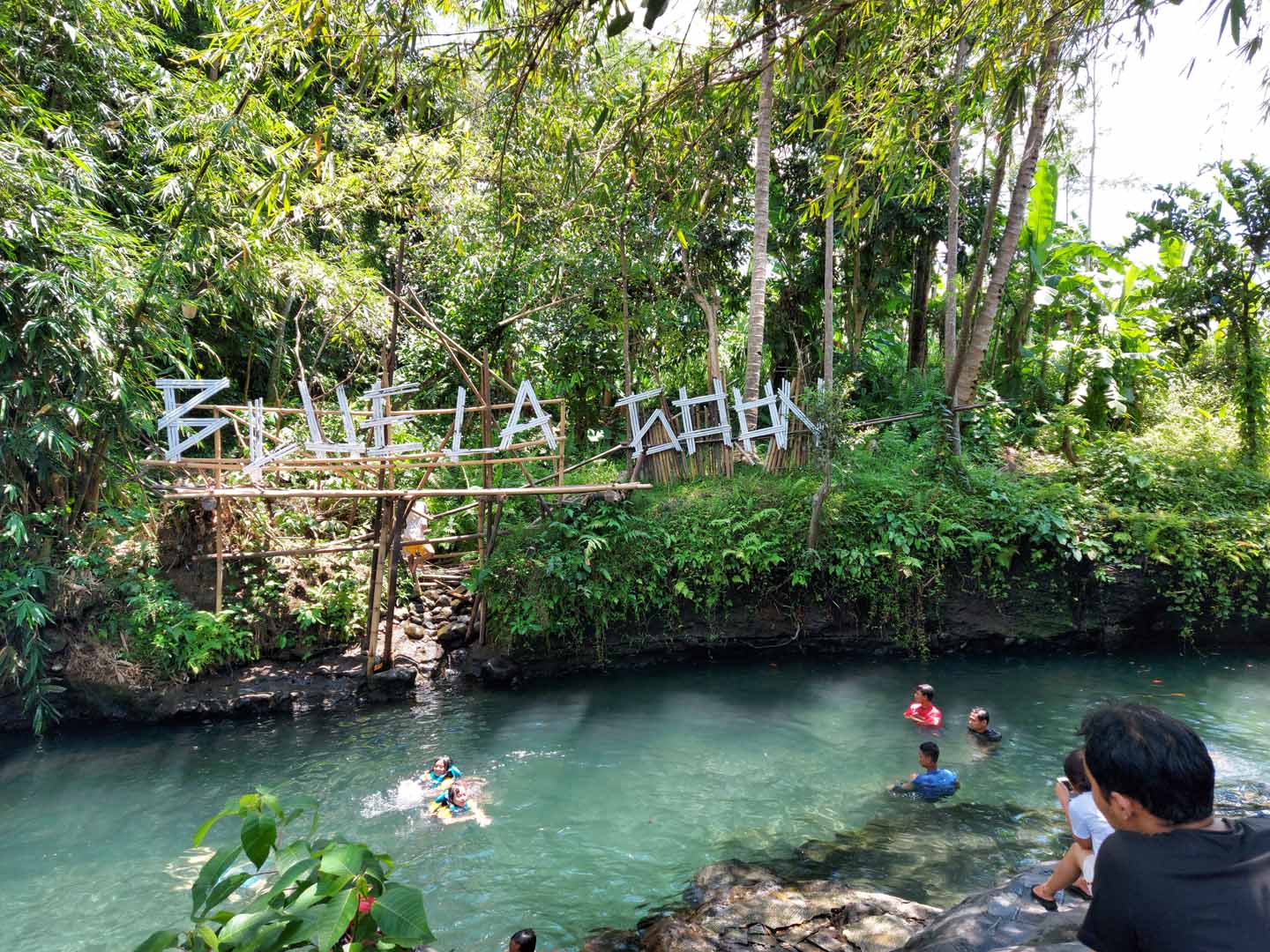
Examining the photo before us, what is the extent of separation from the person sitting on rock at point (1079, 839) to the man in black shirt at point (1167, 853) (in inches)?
77.2

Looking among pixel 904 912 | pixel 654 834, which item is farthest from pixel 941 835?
pixel 654 834

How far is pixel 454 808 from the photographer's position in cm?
671

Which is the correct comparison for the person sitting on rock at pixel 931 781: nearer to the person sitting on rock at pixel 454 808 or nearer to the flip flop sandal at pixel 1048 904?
the flip flop sandal at pixel 1048 904

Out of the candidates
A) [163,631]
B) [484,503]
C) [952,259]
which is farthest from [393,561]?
[952,259]

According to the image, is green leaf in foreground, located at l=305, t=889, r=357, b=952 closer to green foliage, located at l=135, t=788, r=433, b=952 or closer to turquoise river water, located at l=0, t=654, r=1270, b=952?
green foliage, located at l=135, t=788, r=433, b=952

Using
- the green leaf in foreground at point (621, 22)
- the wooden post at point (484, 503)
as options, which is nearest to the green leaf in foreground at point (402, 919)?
the green leaf in foreground at point (621, 22)

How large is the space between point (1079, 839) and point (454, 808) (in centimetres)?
487

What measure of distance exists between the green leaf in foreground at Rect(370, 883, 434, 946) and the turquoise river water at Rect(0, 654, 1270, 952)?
283 centimetres

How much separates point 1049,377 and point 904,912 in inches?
493

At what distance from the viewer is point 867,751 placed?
768cm

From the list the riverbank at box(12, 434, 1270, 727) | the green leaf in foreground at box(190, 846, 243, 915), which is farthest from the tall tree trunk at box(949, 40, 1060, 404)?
the green leaf in foreground at box(190, 846, 243, 915)

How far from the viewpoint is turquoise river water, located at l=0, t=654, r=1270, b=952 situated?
5.61 meters

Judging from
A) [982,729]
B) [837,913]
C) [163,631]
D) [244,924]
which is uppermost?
[244,924]

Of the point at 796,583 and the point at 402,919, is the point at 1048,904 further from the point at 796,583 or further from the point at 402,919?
the point at 796,583
